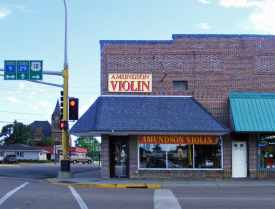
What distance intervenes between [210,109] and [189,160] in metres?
3.27

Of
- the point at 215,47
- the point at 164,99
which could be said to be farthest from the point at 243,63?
the point at 164,99

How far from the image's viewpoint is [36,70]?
19.9 metres

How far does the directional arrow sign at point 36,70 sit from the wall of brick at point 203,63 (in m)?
3.53

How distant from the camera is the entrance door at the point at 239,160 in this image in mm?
20016

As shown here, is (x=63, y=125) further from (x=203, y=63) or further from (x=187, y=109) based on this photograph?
(x=203, y=63)

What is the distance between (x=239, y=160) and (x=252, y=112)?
2.89m

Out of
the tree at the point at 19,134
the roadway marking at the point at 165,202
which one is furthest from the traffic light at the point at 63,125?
the tree at the point at 19,134

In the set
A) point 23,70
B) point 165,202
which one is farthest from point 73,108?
point 165,202

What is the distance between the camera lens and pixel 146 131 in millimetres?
18641

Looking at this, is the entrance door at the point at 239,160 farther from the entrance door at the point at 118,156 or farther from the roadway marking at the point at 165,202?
the roadway marking at the point at 165,202

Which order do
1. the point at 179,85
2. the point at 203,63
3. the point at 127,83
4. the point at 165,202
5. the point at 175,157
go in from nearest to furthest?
the point at 165,202
the point at 175,157
the point at 127,83
the point at 203,63
the point at 179,85

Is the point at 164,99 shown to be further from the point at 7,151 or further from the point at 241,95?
the point at 7,151

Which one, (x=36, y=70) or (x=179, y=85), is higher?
(x=36, y=70)

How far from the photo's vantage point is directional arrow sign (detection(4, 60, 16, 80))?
19.9 meters
